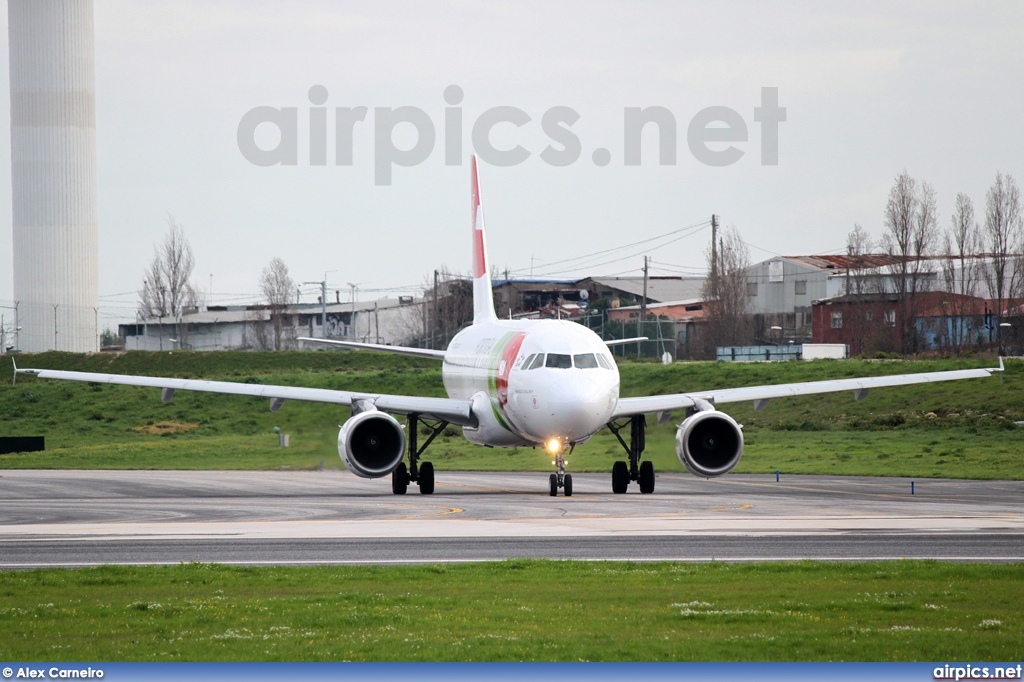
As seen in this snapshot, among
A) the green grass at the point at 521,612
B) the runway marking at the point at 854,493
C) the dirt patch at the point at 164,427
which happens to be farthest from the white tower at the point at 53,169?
the green grass at the point at 521,612

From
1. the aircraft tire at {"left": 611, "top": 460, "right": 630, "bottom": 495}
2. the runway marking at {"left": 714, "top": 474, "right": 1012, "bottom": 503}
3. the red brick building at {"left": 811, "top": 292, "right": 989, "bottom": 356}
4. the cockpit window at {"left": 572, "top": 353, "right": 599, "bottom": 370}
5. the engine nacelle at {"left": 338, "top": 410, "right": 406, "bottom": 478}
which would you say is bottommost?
the runway marking at {"left": 714, "top": 474, "right": 1012, "bottom": 503}

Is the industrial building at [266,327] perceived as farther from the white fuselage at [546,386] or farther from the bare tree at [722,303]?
the white fuselage at [546,386]

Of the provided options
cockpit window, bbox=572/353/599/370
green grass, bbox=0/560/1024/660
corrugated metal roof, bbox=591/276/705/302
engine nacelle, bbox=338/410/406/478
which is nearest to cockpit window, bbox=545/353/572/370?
cockpit window, bbox=572/353/599/370

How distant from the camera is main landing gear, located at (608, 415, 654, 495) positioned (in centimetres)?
3472

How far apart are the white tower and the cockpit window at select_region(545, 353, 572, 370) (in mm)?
85229

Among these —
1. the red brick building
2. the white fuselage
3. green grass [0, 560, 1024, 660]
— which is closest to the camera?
green grass [0, 560, 1024, 660]

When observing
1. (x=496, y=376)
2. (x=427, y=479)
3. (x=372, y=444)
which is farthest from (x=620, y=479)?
(x=372, y=444)

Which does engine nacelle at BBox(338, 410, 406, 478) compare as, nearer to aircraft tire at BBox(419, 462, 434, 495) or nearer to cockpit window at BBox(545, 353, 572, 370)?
aircraft tire at BBox(419, 462, 434, 495)

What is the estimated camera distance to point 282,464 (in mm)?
51688

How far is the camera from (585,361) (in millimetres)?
31391

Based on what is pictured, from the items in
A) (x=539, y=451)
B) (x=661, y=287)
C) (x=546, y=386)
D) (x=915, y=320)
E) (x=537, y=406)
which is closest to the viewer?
(x=546, y=386)

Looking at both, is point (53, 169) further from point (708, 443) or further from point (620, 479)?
Result: point (708, 443)

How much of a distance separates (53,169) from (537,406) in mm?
87060

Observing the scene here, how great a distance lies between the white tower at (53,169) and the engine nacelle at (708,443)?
84.4 meters
